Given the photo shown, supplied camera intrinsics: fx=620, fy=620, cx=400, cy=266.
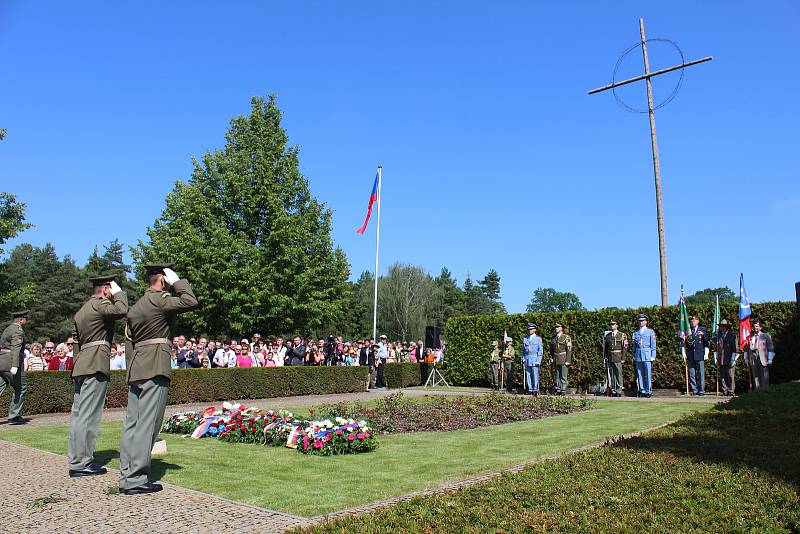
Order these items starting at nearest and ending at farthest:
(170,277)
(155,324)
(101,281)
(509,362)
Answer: (155,324) < (170,277) < (101,281) < (509,362)

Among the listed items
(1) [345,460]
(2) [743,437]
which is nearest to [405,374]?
(1) [345,460]

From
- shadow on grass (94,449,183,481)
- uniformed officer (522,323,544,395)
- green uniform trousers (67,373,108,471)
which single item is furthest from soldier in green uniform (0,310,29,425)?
uniformed officer (522,323,544,395)

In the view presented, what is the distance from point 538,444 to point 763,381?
31.4 ft

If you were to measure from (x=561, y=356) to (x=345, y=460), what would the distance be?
11.9 meters

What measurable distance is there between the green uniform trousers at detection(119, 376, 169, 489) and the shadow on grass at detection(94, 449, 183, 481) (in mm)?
612

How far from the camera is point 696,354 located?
1677 centimetres

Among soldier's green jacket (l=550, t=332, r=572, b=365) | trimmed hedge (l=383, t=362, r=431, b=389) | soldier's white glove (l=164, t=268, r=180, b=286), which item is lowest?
trimmed hedge (l=383, t=362, r=431, b=389)

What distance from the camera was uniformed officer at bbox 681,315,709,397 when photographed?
1666 cm

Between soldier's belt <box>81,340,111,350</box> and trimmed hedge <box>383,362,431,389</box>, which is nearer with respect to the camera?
soldier's belt <box>81,340,111,350</box>

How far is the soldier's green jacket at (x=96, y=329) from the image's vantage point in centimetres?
719

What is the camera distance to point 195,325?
30484mm

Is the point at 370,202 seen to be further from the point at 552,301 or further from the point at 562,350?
the point at 552,301

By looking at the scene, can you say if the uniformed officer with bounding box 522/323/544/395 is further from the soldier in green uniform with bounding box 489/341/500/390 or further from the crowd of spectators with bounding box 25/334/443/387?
the crowd of spectators with bounding box 25/334/443/387

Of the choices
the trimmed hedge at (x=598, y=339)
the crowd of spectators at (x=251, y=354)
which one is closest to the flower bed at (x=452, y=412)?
the trimmed hedge at (x=598, y=339)
